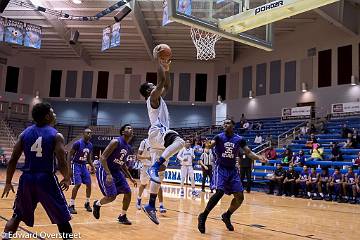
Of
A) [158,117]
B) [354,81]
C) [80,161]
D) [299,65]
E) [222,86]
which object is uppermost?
[299,65]

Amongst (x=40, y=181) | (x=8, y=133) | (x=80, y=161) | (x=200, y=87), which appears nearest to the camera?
(x=40, y=181)

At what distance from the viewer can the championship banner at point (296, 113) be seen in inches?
886

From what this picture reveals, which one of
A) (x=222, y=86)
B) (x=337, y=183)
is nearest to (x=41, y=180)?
(x=337, y=183)

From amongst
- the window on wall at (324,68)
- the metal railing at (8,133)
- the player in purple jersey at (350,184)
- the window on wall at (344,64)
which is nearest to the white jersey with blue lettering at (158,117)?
the player in purple jersey at (350,184)

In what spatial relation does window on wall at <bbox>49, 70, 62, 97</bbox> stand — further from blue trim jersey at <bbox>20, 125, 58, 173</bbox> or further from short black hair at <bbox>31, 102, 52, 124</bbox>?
blue trim jersey at <bbox>20, 125, 58, 173</bbox>

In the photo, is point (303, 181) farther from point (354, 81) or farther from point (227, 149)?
point (354, 81)

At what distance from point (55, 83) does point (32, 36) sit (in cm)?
1235

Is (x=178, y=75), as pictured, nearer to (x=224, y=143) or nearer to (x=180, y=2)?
(x=180, y=2)

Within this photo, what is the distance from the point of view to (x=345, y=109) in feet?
68.0

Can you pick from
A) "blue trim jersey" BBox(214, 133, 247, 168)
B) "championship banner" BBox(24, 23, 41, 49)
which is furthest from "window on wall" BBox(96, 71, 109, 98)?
"blue trim jersey" BBox(214, 133, 247, 168)

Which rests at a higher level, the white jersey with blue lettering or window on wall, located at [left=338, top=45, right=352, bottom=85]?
window on wall, located at [left=338, top=45, right=352, bottom=85]

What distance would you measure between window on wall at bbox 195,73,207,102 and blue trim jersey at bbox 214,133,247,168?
81.4 ft

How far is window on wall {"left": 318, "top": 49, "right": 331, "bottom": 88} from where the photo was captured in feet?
78.2

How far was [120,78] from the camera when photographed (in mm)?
32625
